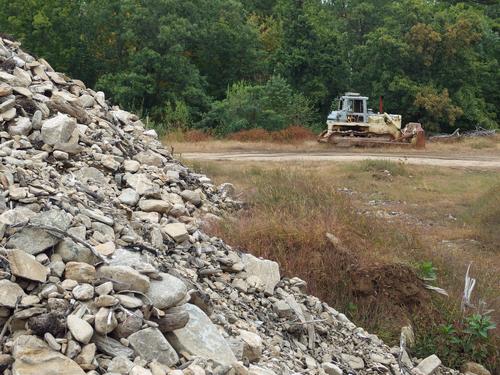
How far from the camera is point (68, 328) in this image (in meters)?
3.76

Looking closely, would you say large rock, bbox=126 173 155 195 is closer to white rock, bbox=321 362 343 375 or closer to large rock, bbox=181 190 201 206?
large rock, bbox=181 190 201 206

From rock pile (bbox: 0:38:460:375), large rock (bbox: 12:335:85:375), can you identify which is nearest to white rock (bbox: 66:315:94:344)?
rock pile (bbox: 0:38:460:375)

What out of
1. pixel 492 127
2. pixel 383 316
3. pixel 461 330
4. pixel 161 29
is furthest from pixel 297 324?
pixel 492 127

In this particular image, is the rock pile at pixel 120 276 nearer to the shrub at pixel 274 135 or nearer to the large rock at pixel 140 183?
the large rock at pixel 140 183

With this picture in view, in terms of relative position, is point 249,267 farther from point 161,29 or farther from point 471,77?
point 471,77

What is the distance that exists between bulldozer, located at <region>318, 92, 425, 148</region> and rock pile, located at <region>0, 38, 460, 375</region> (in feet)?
55.6

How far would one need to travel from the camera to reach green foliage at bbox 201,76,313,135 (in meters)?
29.7

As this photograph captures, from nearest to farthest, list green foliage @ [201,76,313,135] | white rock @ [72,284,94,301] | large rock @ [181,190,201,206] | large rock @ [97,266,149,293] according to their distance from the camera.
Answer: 1. white rock @ [72,284,94,301]
2. large rock @ [97,266,149,293]
3. large rock @ [181,190,201,206]
4. green foliage @ [201,76,313,135]

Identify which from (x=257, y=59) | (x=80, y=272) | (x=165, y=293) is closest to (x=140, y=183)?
(x=165, y=293)

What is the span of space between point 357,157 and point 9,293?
18665mm

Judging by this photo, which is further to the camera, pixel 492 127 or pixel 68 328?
pixel 492 127

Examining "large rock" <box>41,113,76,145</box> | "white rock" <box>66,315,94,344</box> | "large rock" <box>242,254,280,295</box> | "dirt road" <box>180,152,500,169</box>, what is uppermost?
"large rock" <box>41,113,76,145</box>

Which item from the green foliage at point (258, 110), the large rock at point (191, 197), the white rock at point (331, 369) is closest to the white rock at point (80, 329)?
the white rock at point (331, 369)

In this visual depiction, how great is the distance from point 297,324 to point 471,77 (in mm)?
31579
